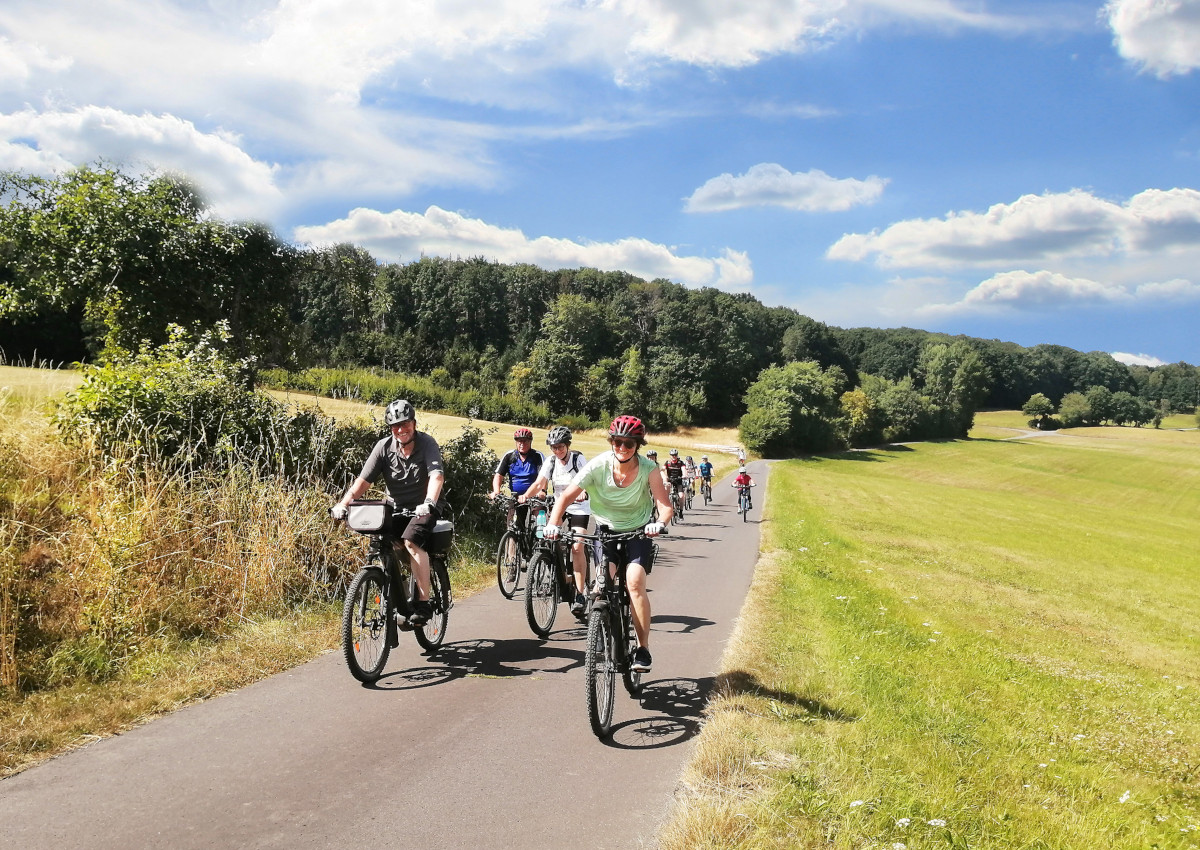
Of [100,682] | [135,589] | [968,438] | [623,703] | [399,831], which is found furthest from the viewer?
[968,438]

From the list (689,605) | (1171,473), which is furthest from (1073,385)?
(689,605)

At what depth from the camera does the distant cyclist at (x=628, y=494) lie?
17.4ft

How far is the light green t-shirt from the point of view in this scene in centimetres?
540

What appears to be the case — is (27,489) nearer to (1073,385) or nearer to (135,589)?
(135,589)

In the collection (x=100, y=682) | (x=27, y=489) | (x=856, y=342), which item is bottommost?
(x=100, y=682)

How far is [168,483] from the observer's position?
669 centimetres

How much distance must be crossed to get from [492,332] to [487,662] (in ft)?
326

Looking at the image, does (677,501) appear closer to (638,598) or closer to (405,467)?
(405,467)

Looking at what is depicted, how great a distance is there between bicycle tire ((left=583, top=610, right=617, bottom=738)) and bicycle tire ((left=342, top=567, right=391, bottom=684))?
6.07ft

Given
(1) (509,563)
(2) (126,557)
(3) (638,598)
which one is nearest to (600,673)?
(3) (638,598)

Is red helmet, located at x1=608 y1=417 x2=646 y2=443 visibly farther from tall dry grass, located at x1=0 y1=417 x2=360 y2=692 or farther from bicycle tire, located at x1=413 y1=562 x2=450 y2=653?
tall dry grass, located at x1=0 y1=417 x2=360 y2=692

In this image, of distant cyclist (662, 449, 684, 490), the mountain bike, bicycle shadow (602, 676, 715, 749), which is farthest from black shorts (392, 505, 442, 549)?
the mountain bike

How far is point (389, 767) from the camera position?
A: 165 inches

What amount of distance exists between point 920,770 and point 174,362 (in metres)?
8.72
